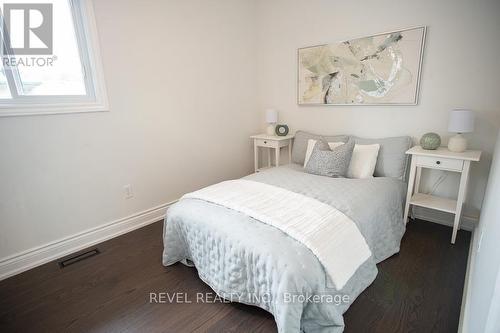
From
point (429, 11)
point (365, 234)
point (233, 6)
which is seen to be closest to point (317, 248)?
point (365, 234)

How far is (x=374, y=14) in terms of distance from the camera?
8.24 feet

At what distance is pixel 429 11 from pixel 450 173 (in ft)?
4.76

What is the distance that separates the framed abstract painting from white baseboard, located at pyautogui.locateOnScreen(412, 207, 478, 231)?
3.54 ft

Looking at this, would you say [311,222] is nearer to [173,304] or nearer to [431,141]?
[173,304]

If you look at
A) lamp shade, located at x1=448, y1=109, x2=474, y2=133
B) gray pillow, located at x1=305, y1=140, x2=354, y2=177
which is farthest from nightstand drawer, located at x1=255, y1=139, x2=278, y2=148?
lamp shade, located at x1=448, y1=109, x2=474, y2=133

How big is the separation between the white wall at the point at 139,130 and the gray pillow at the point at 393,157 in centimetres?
178

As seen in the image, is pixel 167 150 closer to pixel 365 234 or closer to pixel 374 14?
pixel 365 234

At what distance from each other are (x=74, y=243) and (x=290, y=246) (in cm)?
197

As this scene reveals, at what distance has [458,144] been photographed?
2.08 meters

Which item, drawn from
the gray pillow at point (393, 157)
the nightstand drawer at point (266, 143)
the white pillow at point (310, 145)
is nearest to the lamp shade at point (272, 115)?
the nightstand drawer at point (266, 143)

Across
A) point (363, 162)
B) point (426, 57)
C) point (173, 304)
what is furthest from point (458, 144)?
point (173, 304)

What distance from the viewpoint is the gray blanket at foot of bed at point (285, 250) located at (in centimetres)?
127

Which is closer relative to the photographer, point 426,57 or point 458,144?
point 458,144

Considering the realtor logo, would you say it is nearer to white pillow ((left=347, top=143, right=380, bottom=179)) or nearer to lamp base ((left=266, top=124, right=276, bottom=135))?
lamp base ((left=266, top=124, right=276, bottom=135))
